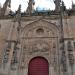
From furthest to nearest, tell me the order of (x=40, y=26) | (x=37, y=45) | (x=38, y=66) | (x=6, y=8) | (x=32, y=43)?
1. (x=6, y=8)
2. (x=40, y=26)
3. (x=32, y=43)
4. (x=37, y=45)
5. (x=38, y=66)

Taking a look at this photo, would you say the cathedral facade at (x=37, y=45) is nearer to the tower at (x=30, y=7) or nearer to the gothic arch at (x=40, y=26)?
the gothic arch at (x=40, y=26)

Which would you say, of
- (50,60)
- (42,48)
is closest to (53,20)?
(42,48)

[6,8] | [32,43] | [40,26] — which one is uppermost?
[6,8]

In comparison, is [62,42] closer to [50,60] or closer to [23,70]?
[50,60]

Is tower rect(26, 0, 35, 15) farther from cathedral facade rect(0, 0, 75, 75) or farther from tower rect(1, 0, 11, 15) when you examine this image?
tower rect(1, 0, 11, 15)

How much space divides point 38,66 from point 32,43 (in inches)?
80.1

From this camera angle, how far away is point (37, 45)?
13.3 meters

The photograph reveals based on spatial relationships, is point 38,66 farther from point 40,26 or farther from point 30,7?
point 30,7

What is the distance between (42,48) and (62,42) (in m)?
1.68

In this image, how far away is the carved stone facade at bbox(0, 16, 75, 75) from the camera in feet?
39.4

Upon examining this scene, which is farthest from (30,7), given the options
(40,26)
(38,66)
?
(38,66)

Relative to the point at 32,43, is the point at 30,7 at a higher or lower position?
higher

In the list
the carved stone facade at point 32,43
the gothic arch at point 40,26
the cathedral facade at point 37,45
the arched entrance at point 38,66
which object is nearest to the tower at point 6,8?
the cathedral facade at point 37,45

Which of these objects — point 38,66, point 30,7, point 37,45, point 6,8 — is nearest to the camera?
point 38,66
